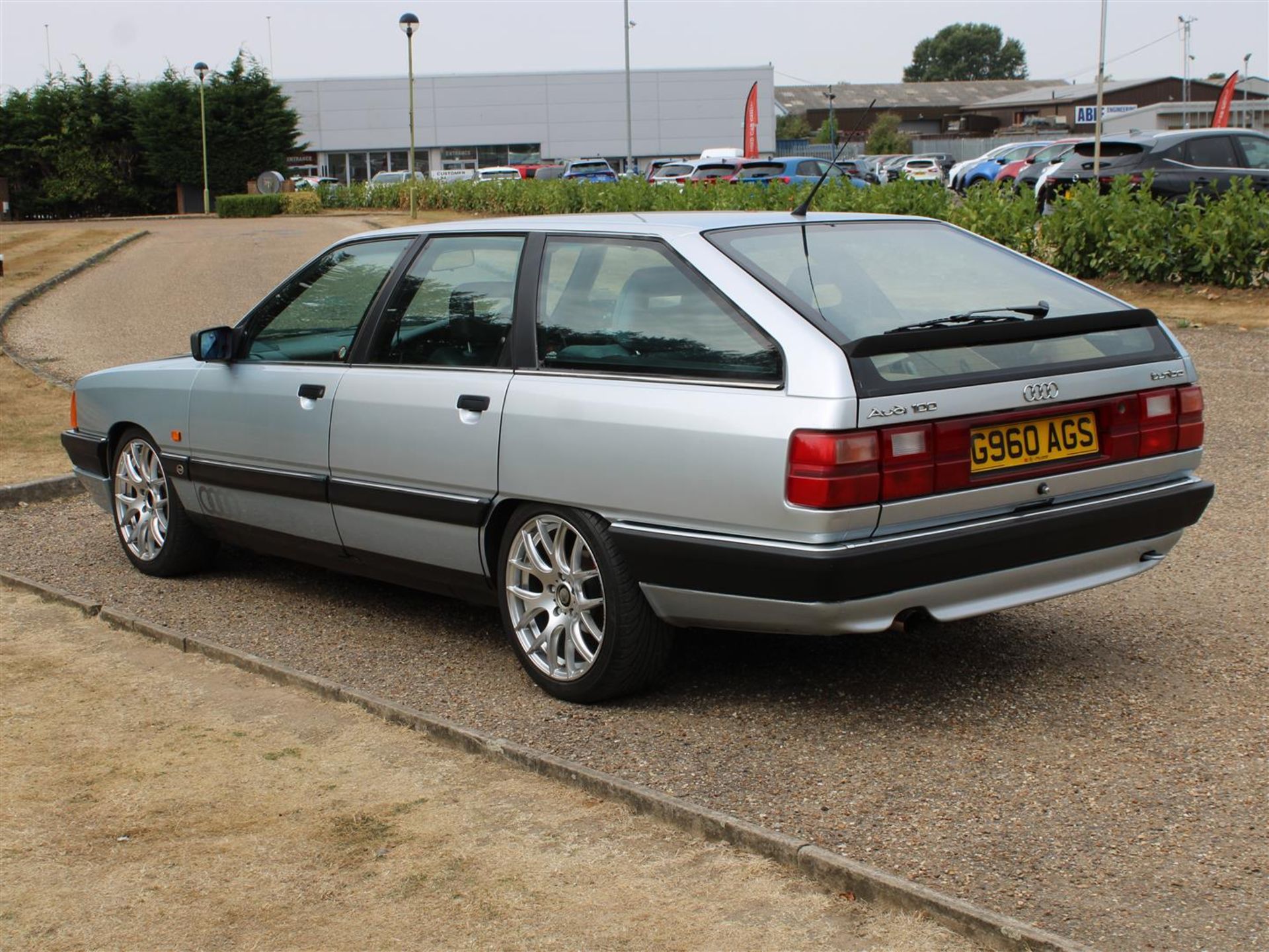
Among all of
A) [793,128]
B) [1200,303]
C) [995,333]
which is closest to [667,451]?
[995,333]

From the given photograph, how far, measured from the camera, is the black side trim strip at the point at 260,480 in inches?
222

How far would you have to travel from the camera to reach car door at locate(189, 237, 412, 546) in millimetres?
5656

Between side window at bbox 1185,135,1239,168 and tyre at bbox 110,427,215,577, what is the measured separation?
17128mm

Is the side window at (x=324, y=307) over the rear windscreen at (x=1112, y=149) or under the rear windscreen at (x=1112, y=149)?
under

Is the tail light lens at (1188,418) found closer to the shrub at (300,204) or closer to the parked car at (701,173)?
the parked car at (701,173)

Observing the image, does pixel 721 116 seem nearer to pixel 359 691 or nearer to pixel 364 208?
pixel 364 208

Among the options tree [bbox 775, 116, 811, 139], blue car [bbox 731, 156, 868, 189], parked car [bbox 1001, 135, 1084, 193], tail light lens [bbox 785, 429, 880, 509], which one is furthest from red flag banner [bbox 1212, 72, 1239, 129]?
tree [bbox 775, 116, 811, 139]

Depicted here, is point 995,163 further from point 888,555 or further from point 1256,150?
point 888,555

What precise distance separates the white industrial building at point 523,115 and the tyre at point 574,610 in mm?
74019

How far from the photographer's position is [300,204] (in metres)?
46.7

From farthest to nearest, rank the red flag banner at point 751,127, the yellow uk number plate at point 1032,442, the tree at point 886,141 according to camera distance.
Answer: the tree at point 886,141 < the red flag banner at point 751,127 < the yellow uk number plate at point 1032,442

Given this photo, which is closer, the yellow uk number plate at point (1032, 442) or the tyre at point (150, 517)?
the yellow uk number plate at point (1032, 442)

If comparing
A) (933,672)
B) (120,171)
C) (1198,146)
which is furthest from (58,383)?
(120,171)

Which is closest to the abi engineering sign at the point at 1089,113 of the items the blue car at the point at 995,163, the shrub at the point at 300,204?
the blue car at the point at 995,163
